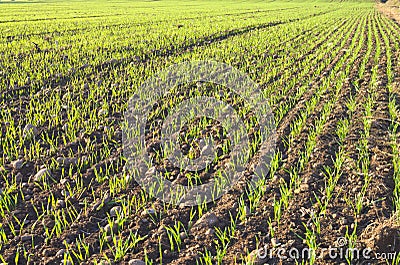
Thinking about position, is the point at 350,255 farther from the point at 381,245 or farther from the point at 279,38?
the point at 279,38

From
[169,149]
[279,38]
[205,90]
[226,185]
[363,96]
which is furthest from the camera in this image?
[279,38]

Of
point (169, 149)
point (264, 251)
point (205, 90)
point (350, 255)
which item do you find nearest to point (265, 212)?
point (264, 251)

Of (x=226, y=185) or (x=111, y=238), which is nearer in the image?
(x=111, y=238)

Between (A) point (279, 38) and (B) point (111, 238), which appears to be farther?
(A) point (279, 38)

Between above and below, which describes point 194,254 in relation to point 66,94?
below

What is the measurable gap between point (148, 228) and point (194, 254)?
50 centimetres

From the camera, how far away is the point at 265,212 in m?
3.27

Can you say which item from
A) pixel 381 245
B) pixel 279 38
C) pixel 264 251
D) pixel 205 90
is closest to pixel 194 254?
pixel 264 251

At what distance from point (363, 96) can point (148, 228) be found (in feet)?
15.0

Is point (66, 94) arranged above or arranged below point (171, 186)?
above

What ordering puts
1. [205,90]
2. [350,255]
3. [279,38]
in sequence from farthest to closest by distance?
[279,38] < [205,90] < [350,255]

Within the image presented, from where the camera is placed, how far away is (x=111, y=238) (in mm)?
2996

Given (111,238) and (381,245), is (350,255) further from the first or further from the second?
(111,238)

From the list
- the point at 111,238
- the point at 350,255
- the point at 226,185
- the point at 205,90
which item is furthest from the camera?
the point at 205,90
